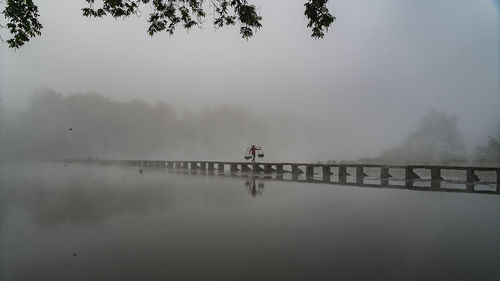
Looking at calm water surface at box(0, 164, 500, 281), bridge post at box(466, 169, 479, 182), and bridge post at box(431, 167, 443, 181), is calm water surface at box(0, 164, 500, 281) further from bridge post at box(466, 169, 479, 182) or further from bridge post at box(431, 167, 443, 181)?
bridge post at box(431, 167, 443, 181)

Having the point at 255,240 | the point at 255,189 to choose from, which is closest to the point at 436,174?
the point at 255,189

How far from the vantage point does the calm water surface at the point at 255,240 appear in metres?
3.72

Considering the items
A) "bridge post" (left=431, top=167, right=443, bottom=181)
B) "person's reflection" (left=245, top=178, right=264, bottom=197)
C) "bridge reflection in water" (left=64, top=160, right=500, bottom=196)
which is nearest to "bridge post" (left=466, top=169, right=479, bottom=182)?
"bridge reflection in water" (left=64, top=160, right=500, bottom=196)

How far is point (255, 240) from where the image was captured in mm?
5004

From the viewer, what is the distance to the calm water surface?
3.72m

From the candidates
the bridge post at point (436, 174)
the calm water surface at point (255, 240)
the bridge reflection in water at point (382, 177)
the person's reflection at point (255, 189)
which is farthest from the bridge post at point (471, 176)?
the person's reflection at point (255, 189)

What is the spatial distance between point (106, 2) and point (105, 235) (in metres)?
6.47

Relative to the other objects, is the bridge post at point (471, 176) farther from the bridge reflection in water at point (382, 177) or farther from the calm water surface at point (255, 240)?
the calm water surface at point (255, 240)

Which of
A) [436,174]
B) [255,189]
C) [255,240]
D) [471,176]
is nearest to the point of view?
[255,240]

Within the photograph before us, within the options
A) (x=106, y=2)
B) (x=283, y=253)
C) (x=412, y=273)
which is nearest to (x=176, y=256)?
(x=283, y=253)

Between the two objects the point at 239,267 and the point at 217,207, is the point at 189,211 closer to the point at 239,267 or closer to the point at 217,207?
the point at 217,207

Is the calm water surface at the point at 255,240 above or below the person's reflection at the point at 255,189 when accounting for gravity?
above

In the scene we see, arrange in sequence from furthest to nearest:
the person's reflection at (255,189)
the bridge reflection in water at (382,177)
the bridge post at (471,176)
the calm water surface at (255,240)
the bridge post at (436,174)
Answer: the bridge post at (436,174) < the bridge post at (471,176) < the bridge reflection in water at (382,177) < the person's reflection at (255,189) < the calm water surface at (255,240)

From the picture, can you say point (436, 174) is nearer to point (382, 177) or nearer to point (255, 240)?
point (382, 177)
